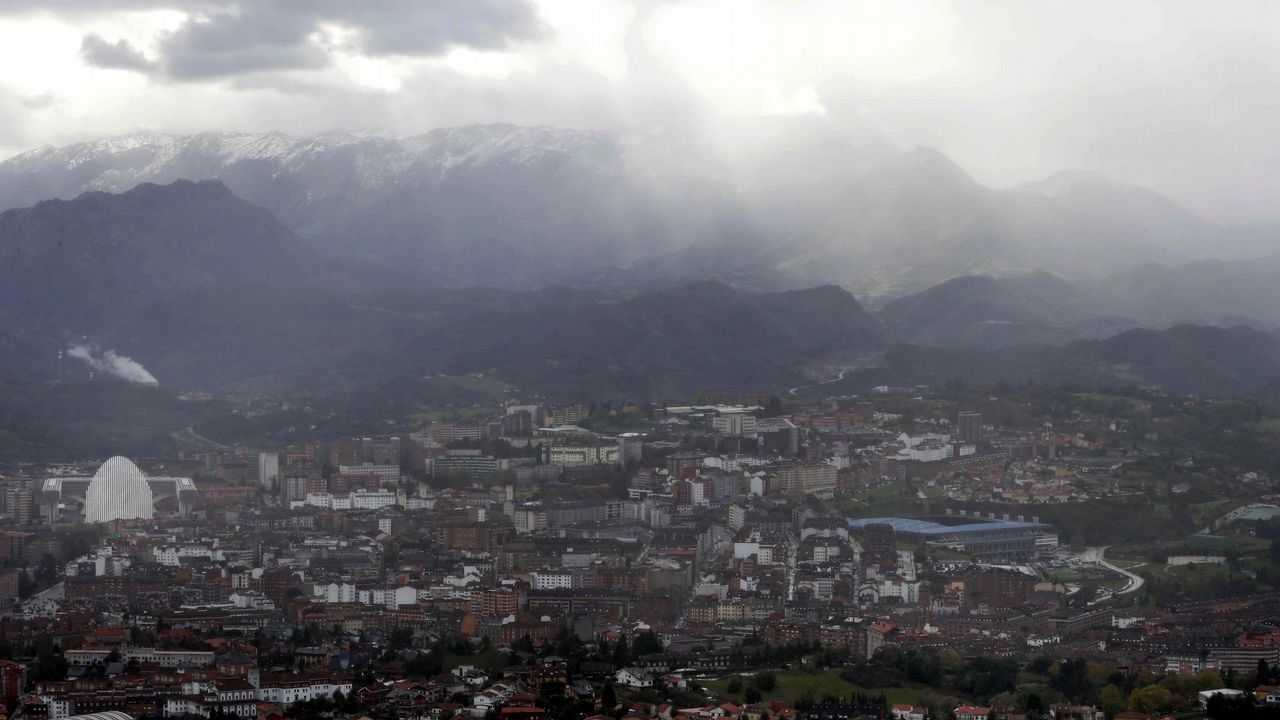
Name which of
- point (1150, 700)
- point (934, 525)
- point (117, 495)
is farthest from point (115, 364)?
point (1150, 700)

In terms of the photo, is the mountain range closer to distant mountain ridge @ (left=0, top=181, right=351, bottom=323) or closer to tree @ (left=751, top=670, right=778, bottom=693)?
distant mountain ridge @ (left=0, top=181, right=351, bottom=323)

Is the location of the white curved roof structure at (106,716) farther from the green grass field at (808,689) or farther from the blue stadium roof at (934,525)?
the blue stadium roof at (934,525)

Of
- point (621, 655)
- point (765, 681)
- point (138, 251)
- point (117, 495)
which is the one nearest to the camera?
point (765, 681)

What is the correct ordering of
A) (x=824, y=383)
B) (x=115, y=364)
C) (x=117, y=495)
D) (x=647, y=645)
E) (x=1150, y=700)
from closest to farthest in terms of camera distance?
(x=1150, y=700)
(x=647, y=645)
(x=117, y=495)
(x=824, y=383)
(x=115, y=364)

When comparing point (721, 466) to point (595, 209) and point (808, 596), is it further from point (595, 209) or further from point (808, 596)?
point (595, 209)

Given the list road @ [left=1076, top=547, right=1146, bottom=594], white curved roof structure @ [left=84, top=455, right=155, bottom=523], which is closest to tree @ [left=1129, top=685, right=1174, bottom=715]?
road @ [left=1076, top=547, right=1146, bottom=594]

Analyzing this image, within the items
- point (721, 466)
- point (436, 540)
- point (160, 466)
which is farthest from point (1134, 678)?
point (160, 466)

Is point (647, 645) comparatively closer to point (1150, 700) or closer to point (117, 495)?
point (1150, 700)
